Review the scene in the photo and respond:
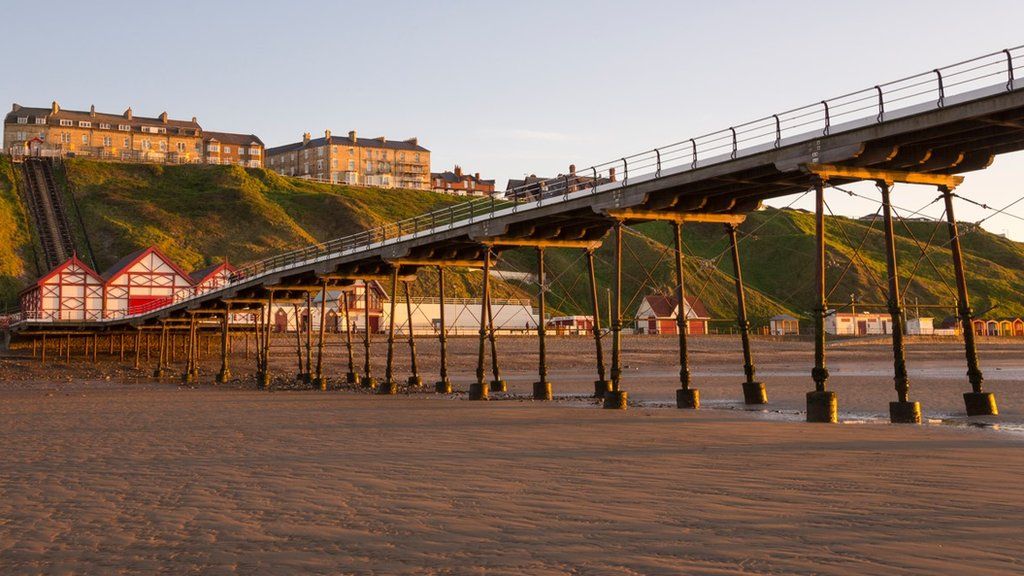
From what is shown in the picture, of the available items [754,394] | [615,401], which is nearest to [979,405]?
[754,394]

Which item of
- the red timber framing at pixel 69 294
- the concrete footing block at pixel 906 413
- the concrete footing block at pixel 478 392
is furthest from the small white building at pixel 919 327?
the concrete footing block at pixel 906 413

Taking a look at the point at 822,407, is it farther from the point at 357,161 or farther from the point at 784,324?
the point at 357,161

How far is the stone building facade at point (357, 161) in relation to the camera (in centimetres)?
18525

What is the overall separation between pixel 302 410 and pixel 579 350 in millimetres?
50687

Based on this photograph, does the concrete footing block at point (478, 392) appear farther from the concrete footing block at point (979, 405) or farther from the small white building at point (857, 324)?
the small white building at point (857, 324)

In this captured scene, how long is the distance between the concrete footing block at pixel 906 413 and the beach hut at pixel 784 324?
10302 cm

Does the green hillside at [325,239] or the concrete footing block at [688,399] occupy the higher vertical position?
the green hillside at [325,239]

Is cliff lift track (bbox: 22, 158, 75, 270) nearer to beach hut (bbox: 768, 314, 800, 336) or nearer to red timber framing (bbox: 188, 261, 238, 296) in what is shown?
red timber framing (bbox: 188, 261, 238, 296)

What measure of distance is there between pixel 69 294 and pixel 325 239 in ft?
205

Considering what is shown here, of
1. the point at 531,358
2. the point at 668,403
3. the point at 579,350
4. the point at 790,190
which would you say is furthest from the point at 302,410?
the point at 579,350

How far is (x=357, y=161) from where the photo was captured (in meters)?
188

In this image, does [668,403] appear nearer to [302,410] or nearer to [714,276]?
[302,410]

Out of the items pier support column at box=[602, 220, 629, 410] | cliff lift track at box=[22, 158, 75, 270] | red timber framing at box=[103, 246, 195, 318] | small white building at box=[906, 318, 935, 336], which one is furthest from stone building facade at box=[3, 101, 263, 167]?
pier support column at box=[602, 220, 629, 410]

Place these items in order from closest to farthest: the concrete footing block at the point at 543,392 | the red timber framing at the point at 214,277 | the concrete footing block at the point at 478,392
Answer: the concrete footing block at the point at 543,392 → the concrete footing block at the point at 478,392 → the red timber framing at the point at 214,277
